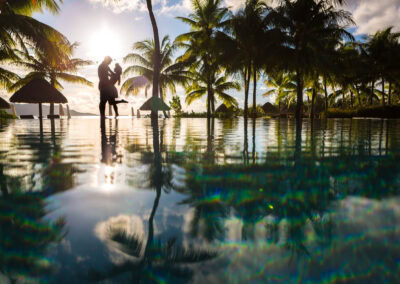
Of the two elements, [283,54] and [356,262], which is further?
[283,54]

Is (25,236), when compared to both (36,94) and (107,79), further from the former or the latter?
(36,94)

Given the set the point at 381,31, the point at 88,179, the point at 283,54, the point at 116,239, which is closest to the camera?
the point at 116,239

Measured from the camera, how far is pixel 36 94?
13.7 metres

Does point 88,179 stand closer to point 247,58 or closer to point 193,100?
point 247,58

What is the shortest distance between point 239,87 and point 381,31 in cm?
1527

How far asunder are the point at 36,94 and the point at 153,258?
15.4 metres

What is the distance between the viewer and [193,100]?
25.4 metres

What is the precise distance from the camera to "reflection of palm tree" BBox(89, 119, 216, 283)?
0.73 m

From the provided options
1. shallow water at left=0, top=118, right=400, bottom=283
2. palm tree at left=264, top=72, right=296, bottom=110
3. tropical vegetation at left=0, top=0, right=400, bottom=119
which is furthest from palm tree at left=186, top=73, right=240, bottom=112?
shallow water at left=0, top=118, right=400, bottom=283

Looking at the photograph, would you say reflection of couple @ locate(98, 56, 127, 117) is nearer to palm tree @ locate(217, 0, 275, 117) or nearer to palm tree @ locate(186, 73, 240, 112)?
palm tree @ locate(217, 0, 275, 117)

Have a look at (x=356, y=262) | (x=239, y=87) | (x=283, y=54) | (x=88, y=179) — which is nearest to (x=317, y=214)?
(x=356, y=262)

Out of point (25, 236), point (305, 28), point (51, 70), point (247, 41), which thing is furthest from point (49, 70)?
point (25, 236)

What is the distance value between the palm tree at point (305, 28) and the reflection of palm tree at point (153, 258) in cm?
1684

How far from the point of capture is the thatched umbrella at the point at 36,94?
524 inches
